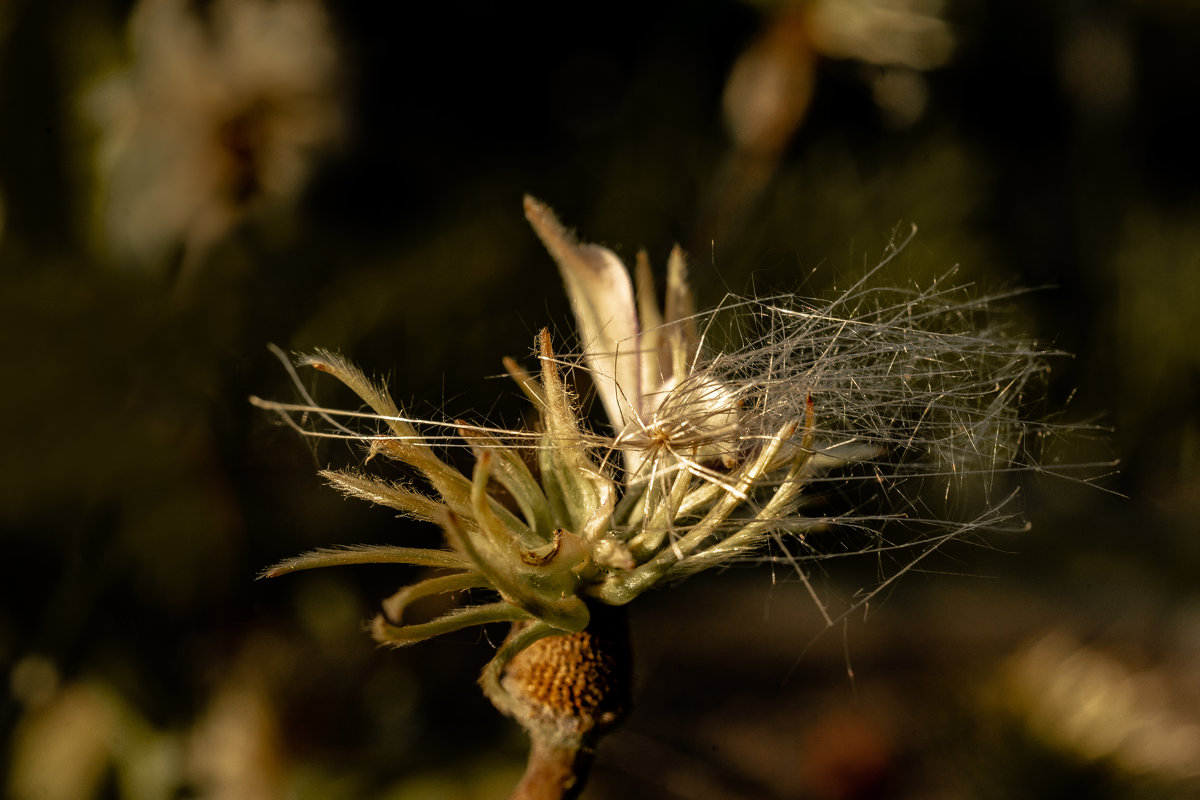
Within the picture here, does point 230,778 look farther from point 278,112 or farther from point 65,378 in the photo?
point 278,112

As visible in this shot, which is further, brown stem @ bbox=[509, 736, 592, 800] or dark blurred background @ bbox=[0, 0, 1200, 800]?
dark blurred background @ bbox=[0, 0, 1200, 800]

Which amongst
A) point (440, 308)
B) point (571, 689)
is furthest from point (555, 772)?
point (440, 308)

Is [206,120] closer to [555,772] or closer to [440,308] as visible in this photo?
[440,308]

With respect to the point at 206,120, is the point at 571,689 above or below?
below

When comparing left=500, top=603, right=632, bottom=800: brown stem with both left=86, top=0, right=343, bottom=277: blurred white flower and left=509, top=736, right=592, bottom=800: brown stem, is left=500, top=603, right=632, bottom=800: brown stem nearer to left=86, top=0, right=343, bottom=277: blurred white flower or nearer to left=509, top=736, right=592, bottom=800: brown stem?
left=509, top=736, right=592, bottom=800: brown stem

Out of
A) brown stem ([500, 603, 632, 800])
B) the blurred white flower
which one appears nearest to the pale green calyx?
brown stem ([500, 603, 632, 800])

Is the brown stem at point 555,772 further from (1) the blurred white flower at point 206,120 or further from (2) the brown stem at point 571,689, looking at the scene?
(1) the blurred white flower at point 206,120

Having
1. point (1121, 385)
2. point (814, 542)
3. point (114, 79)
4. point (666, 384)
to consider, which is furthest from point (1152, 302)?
point (114, 79)
